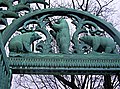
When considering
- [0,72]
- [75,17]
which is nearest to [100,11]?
[75,17]

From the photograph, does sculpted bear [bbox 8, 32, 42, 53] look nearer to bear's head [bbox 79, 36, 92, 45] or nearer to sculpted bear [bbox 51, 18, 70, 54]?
sculpted bear [bbox 51, 18, 70, 54]

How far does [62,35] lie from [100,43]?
0.36 m

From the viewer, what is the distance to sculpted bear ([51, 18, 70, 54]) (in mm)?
2920

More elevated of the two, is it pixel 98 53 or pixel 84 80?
pixel 98 53

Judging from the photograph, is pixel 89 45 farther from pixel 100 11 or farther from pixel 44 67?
pixel 100 11

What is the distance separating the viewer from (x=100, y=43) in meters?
3.01

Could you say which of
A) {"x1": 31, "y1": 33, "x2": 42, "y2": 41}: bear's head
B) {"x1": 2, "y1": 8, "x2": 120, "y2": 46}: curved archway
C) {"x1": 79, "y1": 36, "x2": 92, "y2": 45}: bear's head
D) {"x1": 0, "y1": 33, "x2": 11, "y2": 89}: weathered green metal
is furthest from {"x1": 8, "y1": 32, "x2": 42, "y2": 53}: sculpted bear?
{"x1": 79, "y1": 36, "x2": 92, "y2": 45}: bear's head

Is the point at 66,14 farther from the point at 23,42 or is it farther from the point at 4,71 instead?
the point at 4,71

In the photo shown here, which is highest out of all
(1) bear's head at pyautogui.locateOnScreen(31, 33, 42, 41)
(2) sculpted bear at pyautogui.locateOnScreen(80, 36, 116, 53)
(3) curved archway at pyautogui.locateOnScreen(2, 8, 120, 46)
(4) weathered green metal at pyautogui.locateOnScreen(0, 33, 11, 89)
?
(3) curved archway at pyautogui.locateOnScreen(2, 8, 120, 46)

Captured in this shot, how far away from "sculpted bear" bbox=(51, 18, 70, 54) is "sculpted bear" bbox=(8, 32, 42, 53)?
178mm

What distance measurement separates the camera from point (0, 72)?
2.31m

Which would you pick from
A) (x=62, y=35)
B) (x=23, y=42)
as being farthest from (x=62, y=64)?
(x=23, y=42)

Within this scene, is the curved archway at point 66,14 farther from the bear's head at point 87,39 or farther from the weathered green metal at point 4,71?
the weathered green metal at point 4,71

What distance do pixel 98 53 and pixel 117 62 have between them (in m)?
0.19
